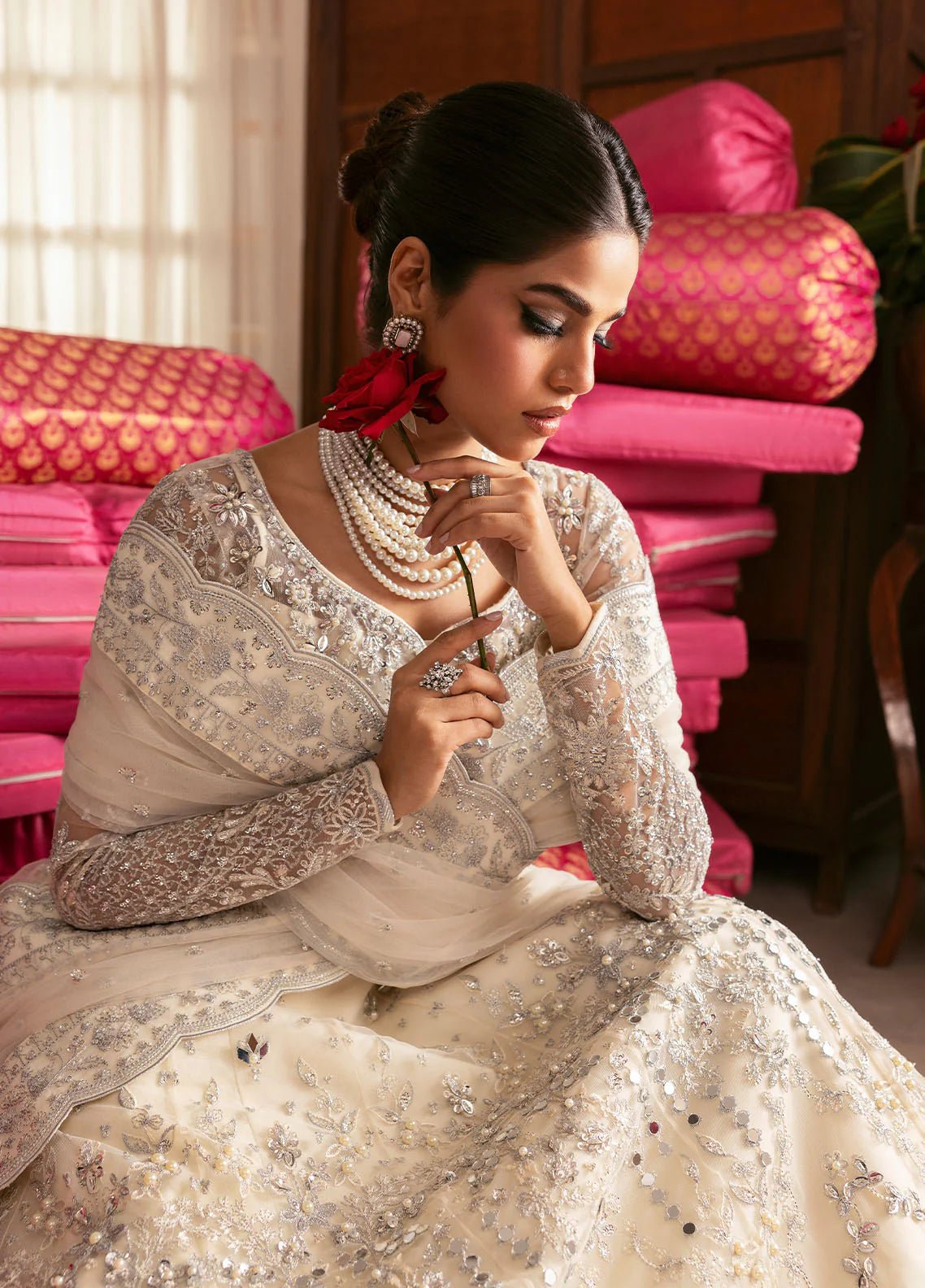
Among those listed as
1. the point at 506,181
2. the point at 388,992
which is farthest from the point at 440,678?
the point at 506,181

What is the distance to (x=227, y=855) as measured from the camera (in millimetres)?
1192

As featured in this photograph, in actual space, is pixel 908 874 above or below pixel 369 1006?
below

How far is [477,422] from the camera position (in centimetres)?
121

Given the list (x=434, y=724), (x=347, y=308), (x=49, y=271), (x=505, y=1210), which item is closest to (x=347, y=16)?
(x=347, y=308)

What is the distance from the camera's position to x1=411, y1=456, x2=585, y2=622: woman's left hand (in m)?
1.14

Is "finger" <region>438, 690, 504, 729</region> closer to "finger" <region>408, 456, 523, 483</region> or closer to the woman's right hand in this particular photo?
the woman's right hand

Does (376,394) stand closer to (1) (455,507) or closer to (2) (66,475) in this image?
(1) (455,507)

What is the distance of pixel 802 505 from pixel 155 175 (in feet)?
7.73

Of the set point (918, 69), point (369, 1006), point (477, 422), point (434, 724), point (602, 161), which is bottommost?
point (369, 1006)

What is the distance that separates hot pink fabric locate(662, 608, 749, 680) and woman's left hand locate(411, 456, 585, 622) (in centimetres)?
114

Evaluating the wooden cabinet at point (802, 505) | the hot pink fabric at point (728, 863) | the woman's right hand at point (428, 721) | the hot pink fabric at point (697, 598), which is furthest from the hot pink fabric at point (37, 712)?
the wooden cabinet at point (802, 505)

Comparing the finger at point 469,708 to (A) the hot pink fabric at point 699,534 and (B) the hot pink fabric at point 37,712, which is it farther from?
(A) the hot pink fabric at point 699,534

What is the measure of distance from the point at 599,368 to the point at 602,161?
46.4 inches

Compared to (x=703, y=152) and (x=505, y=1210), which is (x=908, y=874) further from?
(x=505, y=1210)
